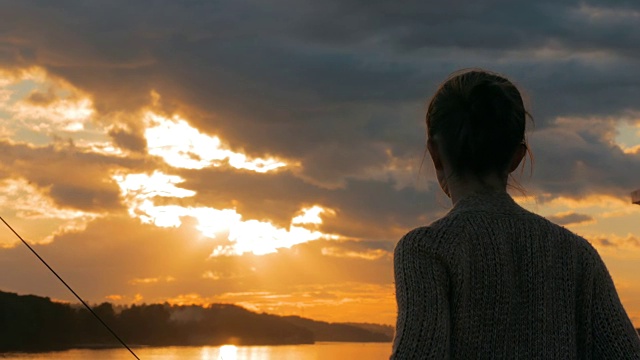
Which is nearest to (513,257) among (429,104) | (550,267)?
(550,267)

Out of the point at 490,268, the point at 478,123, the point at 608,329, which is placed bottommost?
the point at 608,329

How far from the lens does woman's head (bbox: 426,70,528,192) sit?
1.92 meters

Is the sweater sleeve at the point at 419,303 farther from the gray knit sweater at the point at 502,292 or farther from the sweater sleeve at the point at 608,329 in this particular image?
the sweater sleeve at the point at 608,329

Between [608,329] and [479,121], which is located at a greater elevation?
[479,121]

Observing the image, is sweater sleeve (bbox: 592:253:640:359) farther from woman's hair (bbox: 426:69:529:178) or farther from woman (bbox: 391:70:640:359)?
woman's hair (bbox: 426:69:529:178)

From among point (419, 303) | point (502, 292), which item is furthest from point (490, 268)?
point (419, 303)

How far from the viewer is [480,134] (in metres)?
1.93

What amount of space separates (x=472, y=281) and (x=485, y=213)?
17 cm

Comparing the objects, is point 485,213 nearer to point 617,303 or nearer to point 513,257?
point 513,257

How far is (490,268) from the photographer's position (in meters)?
1.92

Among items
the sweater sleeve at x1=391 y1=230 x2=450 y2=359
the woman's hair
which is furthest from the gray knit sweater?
the woman's hair

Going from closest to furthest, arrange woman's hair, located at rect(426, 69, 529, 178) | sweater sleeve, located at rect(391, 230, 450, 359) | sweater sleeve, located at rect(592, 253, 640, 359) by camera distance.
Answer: sweater sleeve, located at rect(391, 230, 450, 359), woman's hair, located at rect(426, 69, 529, 178), sweater sleeve, located at rect(592, 253, 640, 359)

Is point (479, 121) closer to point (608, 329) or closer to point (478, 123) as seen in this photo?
point (478, 123)

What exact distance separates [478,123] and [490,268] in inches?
12.5
